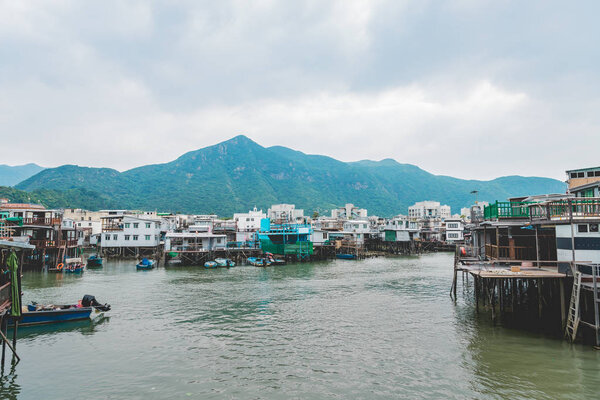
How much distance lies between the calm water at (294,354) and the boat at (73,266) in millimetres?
19432

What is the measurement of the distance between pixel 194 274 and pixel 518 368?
43150 mm

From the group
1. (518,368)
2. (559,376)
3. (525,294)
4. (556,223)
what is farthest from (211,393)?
(525,294)

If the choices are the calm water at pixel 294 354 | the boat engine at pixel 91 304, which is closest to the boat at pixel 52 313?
the boat engine at pixel 91 304

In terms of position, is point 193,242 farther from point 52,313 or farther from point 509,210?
point 509,210

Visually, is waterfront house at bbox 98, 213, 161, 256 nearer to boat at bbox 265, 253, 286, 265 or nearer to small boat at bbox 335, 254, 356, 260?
boat at bbox 265, 253, 286, 265

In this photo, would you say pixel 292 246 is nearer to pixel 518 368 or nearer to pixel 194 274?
pixel 194 274

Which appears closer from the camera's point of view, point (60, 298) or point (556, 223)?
point (556, 223)

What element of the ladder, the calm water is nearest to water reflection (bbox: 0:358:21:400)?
the calm water

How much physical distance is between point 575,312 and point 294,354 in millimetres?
15506

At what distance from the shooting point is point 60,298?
33.1m

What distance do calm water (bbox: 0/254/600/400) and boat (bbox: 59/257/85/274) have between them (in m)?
19.4

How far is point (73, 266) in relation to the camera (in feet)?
169

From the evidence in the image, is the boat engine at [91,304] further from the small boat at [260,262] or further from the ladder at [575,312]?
the small boat at [260,262]

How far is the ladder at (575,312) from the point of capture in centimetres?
1898
